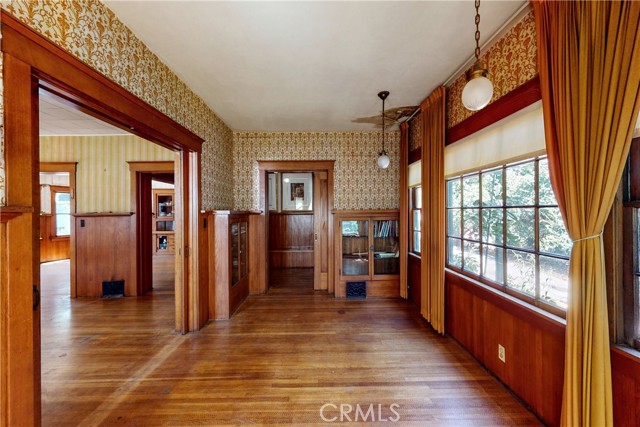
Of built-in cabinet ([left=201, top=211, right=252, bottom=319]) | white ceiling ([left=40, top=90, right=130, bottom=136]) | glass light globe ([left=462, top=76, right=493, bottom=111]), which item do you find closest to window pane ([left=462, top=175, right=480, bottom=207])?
glass light globe ([left=462, top=76, right=493, bottom=111])

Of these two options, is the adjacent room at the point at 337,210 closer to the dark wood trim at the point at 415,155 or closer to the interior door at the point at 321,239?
the dark wood trim at the point at 415,155

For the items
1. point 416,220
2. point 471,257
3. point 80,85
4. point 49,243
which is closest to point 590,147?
point 471,257

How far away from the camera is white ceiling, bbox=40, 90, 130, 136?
3341 mm

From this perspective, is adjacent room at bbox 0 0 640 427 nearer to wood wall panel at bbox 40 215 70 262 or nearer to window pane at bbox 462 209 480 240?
window pane at bbox 462 209 480 240

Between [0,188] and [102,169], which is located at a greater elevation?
[102,169]

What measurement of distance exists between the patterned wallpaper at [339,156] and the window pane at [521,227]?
2.45m

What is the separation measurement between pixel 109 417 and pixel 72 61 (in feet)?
7.90

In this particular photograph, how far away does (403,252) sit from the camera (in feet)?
13.3

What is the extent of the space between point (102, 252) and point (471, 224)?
565 cm

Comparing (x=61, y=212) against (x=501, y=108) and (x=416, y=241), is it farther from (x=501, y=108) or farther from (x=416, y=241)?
(x=501, y=108)

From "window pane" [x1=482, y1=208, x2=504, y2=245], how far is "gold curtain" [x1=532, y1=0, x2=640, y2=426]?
2.45 ft

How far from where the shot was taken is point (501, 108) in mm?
2033

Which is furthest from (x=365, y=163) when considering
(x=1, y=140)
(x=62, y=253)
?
(x=62, y=253)

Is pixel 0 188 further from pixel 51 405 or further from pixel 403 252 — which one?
pixel 403 252
